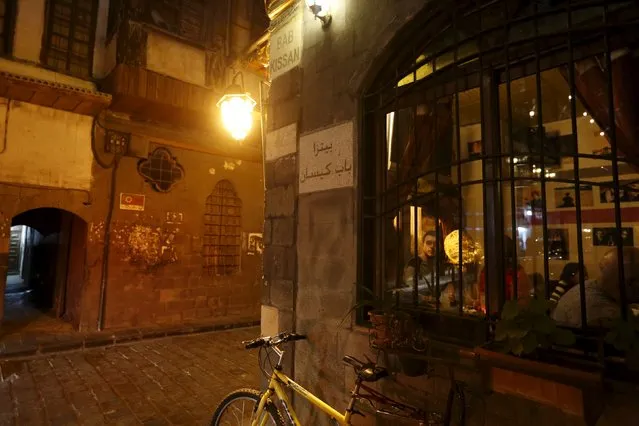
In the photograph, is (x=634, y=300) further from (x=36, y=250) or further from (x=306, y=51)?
(x=36, y=250)

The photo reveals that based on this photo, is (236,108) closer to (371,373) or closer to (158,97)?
(371,373)

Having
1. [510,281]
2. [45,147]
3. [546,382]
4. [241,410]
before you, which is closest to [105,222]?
[45,147]

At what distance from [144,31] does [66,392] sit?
311 inches

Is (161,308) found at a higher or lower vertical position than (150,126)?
lower

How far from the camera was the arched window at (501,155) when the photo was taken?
2.48 metres

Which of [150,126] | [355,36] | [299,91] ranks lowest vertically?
[299,91]

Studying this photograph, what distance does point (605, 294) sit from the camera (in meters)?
2.49

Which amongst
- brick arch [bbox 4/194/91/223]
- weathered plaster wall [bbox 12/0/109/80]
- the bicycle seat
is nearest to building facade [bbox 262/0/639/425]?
the bicycle seat

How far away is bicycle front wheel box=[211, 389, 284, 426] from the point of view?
3.16 meters

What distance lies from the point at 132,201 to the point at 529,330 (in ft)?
30.1

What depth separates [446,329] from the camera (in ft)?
9.61

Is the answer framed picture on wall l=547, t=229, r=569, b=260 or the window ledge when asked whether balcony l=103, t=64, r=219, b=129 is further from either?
the window ledge

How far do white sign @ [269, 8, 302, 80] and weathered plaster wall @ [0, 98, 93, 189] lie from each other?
6.14 metres

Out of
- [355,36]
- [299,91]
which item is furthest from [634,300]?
[299,91]
